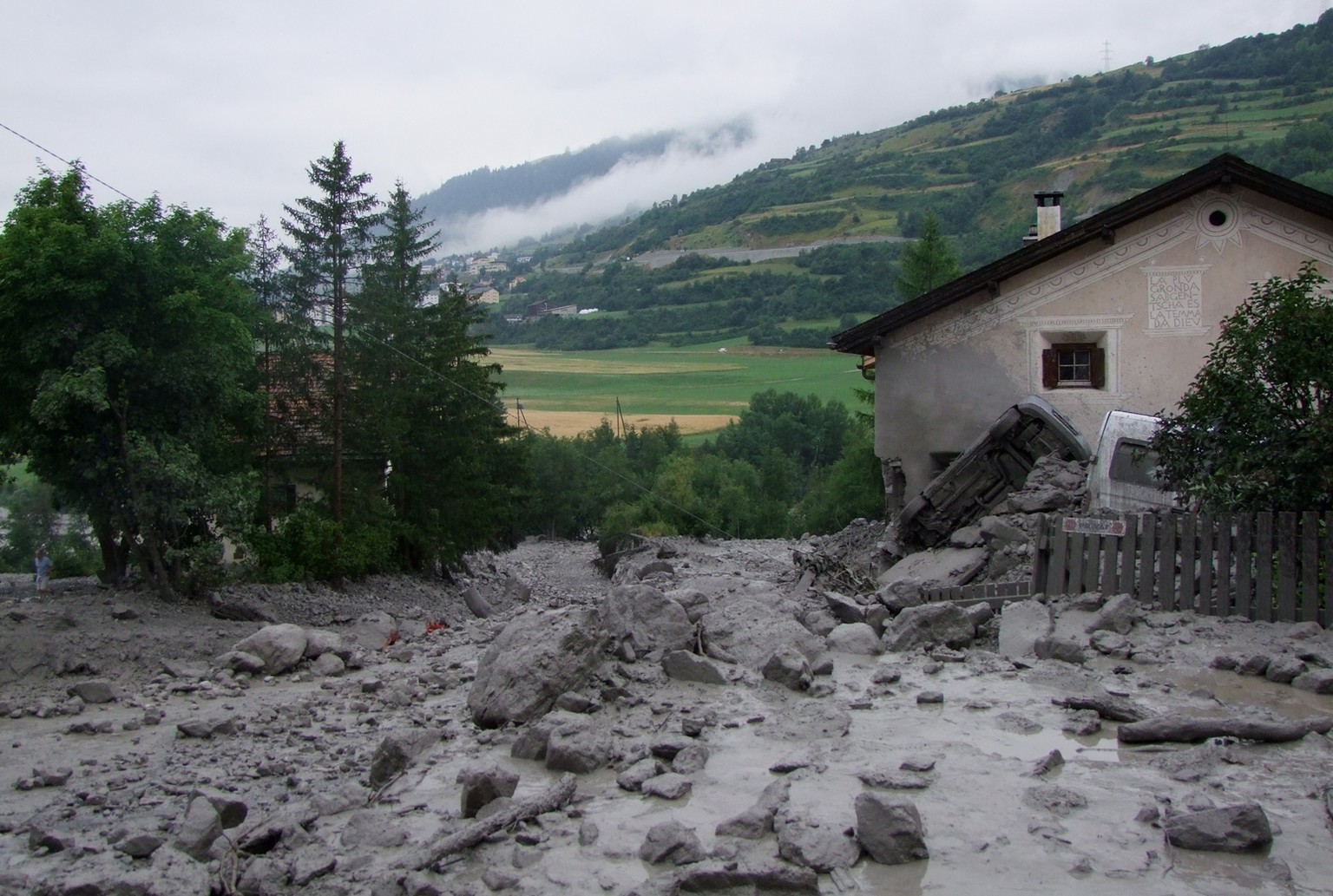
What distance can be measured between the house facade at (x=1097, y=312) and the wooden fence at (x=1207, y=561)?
947cm

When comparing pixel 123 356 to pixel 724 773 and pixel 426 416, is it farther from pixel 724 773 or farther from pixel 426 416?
pixel 426 416

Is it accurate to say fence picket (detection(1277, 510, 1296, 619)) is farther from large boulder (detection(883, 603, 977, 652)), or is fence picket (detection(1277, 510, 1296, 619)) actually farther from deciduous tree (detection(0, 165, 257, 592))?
deciduous tree (detection(0, 165, 257, 592))

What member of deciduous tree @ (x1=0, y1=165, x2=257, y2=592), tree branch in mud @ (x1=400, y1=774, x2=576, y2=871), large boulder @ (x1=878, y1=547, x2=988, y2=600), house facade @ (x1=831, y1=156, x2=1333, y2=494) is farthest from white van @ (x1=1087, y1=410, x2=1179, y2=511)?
deciduous tree @ (x1=0, y1=165, x2=257, y2=592)

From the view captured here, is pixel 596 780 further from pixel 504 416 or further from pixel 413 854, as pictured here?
pixel 504 416

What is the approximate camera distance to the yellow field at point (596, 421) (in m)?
74.6

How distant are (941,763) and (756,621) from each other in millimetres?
3875

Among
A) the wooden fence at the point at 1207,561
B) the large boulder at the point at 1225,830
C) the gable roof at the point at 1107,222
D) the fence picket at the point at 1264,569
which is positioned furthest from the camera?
the gable roof at the point at 1107,222

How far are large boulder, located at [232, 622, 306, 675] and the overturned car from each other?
33.8 ft

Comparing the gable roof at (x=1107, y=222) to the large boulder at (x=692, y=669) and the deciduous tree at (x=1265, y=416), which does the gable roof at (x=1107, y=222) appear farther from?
the large boulder at (x=692, y=669)

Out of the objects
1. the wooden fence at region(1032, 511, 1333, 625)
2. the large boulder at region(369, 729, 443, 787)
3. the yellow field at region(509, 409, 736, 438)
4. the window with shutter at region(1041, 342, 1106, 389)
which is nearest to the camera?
the large boulder at region(369, 729, 443, 787)

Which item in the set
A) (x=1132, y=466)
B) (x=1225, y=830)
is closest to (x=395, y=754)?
(x=1225, y=830)

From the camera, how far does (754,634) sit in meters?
10.7

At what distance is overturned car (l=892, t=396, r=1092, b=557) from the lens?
712 inches

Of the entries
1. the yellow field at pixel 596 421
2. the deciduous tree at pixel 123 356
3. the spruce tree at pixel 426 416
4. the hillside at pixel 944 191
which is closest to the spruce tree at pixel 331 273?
the spruce tree at pixel 426 416
